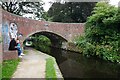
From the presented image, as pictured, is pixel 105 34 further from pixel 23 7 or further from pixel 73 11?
pixel 73 11

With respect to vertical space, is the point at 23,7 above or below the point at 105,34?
above

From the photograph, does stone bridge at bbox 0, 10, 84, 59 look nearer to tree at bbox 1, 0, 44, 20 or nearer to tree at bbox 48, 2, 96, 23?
tree at bbox 1, 0, 44, 20

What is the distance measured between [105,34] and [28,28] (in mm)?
7664

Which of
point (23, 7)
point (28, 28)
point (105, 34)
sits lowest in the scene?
point (105, 34)

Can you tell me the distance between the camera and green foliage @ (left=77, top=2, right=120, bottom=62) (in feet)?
52.9

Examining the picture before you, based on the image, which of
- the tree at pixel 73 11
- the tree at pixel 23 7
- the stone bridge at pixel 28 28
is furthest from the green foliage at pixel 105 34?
the tree at pixel 73 11

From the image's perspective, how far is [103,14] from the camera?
56.8 ft

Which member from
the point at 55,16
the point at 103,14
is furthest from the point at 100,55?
the point at 55,16

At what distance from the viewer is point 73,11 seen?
34.1 m

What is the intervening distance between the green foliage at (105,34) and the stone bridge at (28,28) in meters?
5.49

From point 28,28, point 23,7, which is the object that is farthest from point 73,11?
point 28,28

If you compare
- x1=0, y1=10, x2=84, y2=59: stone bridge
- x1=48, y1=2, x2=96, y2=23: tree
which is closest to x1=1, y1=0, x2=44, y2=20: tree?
x1=0, y1=10, x2=84, y2=59: stone bridge

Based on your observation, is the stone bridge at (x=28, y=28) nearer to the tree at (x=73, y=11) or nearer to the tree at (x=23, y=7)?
the tree at (x=23, y=7)

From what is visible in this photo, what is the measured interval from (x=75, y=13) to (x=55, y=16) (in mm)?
3726
